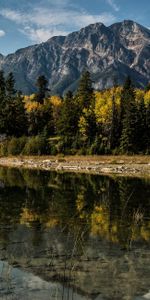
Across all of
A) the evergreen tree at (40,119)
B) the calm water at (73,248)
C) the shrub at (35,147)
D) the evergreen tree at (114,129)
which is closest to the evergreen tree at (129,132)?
the evergreen tree at (114,129)

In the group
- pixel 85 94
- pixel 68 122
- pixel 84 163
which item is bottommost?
pixel 84 163

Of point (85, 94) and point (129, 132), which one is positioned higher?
point (85, 94)

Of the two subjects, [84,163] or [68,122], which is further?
[68,122]

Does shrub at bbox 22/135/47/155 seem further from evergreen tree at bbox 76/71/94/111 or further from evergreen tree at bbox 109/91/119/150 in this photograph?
evergreen tree at bbox 76/71/94/111

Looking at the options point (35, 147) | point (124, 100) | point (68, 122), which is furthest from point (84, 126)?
point (124, 100)

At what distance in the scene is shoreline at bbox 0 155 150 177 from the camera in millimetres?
68812

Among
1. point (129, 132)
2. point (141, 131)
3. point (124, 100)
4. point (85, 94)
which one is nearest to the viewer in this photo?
point (129, 132)

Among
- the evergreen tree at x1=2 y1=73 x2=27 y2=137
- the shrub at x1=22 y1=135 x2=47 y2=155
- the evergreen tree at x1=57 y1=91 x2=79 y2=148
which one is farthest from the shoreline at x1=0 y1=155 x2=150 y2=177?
the evergreen tree at x1=2 y1=73 x2=27 y2=137

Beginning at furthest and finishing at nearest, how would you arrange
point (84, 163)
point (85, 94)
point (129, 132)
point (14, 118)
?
point (14, 118) < point (85, 94) < point (129, 132) < point (84, 163)

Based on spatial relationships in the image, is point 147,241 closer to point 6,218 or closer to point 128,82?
point 6,218

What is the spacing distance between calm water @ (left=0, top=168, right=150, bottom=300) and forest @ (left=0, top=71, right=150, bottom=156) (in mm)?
52869

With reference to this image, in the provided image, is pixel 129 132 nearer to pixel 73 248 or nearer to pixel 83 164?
pixel 83 164

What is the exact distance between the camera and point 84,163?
7912cm

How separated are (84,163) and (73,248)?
6427cm
